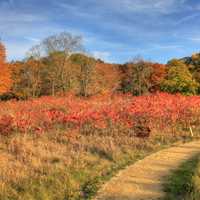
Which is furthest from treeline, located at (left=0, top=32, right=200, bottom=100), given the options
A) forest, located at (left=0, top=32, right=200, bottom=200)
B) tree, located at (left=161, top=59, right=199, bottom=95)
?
forest, located at (left=0, top=32, right=200, bottom=200)

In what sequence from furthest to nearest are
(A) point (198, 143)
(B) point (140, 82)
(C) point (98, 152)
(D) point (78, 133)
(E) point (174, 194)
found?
(B) point (140, 82), (D) point (78, 133), (A) point (198, 143), (C) point (98, 152), (E) point (174, 194)

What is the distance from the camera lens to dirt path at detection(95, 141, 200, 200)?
6.45 m

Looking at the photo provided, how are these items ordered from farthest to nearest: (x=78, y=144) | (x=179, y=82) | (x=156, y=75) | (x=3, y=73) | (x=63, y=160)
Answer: (x=156, y=75) → (x=179, y=82) → (x=3, y=73) → (x=78, y=144) → (x=63, y=160)

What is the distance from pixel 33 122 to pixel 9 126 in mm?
1417

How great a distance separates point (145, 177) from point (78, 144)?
383 centimetres

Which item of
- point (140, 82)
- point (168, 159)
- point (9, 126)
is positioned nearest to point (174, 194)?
point (168, 159)

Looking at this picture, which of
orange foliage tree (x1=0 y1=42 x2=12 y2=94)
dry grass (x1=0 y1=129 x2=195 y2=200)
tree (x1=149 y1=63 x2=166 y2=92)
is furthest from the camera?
tree (x1=149 y1=63 x2=166 y2=92)

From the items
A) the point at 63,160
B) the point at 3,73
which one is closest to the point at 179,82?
the point at 3,73

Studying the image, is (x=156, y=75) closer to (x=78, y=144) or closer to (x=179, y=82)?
(x=179, y=82)

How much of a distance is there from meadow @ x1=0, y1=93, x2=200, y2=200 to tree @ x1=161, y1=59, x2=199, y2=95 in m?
26.0

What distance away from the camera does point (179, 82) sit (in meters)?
44.4

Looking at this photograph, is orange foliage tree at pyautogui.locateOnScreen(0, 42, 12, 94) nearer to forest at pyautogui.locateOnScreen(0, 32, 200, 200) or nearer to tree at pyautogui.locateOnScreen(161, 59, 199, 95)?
forest at pyautogui.locateOnScreen(0, 32, 200, 200)

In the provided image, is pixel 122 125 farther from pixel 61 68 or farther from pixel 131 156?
pixel 61 68

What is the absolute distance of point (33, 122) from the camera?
565 inches
